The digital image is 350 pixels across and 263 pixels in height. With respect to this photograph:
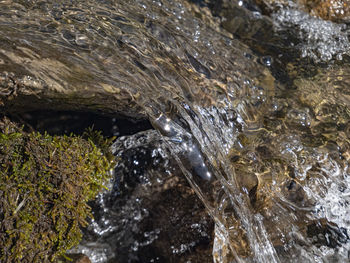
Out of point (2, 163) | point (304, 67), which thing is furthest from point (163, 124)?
point (304, 67)

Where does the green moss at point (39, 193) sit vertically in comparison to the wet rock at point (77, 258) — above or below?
above

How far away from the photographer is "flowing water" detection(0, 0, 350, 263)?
2.99 metres

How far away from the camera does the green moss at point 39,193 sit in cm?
244

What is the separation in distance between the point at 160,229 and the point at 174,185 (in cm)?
41

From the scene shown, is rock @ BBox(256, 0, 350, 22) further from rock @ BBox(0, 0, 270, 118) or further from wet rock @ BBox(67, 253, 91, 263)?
wet rock @ BBox(67, 253, 91, 263)

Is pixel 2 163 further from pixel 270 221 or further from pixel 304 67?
pixel 304 67

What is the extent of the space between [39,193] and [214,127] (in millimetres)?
1553

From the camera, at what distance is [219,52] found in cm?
402

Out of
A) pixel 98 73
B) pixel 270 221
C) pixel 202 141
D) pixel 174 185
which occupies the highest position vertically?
pixel 98 73

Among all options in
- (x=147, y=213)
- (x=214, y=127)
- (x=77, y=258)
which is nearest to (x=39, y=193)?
(x=77, y=258)

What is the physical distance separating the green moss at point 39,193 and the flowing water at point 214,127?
19.6 inches

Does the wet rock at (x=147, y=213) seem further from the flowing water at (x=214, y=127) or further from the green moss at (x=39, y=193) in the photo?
the green moss at (x=39, y=193)

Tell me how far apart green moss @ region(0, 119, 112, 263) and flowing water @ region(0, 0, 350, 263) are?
1.63 feet

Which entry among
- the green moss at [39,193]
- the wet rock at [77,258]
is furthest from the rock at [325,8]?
the wet rock at [77,258]
